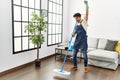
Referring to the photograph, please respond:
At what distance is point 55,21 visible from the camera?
5.83 meters

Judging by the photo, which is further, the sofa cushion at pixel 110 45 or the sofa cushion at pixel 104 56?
Answer: the sofa cushion at pixel 110 45

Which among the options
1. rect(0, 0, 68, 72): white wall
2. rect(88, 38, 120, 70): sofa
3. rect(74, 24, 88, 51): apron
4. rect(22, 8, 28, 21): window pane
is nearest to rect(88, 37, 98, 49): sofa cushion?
rect(88, 38, 120, 70): sofa

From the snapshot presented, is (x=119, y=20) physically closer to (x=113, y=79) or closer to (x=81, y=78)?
(x=113, y=79)

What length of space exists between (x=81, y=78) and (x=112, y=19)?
9.90 ft

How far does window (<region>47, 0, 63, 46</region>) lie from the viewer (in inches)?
214

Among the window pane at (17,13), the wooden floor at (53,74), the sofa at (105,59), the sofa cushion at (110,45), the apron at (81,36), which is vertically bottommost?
the wooden floor at (53,74)

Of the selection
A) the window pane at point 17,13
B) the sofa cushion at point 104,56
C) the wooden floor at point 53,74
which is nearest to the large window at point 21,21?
the window pane at point 17,13

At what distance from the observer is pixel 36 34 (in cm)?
416

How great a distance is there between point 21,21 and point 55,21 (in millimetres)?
1954

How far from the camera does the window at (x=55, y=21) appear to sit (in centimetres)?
544

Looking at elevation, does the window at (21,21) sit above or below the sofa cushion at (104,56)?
above

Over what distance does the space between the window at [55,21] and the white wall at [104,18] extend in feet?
2.88

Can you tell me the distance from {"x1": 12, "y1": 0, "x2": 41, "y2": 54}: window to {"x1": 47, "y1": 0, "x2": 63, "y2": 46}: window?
94 centimetres

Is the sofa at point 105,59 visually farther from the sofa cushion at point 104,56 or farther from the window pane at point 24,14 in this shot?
the window pane at point 24,14
